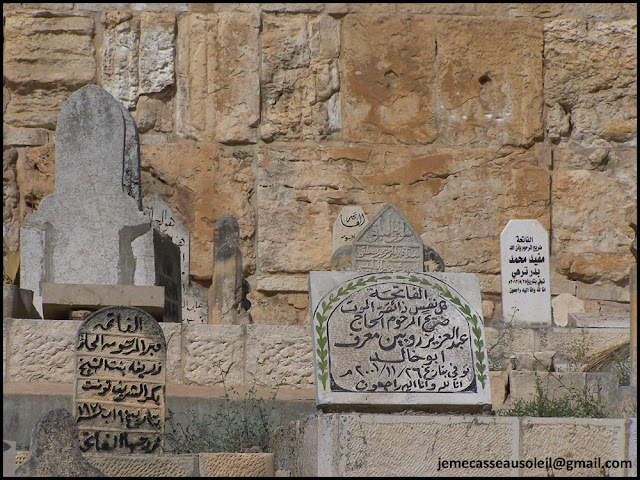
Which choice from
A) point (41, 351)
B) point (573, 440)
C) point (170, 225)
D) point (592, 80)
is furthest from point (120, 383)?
point (592, 80)

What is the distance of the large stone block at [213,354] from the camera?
25.9 feet

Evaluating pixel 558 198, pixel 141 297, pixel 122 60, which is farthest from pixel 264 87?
pixel 141 297

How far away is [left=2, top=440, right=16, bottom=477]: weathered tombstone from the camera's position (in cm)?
515

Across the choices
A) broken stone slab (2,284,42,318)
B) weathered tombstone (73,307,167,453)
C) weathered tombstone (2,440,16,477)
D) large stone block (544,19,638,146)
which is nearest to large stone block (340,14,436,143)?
large stone block (544,19,638,146)

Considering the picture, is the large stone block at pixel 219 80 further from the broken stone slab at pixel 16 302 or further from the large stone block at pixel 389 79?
the broken stone slab at pixel 16 302

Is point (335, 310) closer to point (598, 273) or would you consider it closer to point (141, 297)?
point (141, 297)

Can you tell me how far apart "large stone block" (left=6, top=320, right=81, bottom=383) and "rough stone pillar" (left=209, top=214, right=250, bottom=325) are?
6.89ft

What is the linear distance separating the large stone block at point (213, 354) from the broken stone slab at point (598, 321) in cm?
313

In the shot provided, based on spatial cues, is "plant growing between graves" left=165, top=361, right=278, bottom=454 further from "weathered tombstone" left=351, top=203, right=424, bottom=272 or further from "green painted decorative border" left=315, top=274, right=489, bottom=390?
"weathered tombstone" left=351, top=203, right=424, bottom=272

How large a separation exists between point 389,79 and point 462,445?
805 centimetres

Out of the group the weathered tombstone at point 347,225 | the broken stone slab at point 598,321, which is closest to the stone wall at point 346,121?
the weathered tombstone at point 347,225

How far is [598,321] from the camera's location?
9.84 meters

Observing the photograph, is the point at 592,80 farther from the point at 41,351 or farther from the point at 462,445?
the point at 462,445

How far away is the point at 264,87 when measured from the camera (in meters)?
13.3
